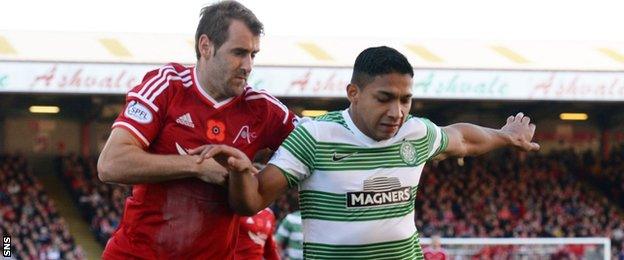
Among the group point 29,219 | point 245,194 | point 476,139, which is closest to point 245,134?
point 245,194

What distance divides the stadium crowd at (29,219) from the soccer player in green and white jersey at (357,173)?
16.1 metres

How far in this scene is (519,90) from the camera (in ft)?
77.9

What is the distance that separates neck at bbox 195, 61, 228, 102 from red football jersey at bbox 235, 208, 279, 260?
4.70 ft

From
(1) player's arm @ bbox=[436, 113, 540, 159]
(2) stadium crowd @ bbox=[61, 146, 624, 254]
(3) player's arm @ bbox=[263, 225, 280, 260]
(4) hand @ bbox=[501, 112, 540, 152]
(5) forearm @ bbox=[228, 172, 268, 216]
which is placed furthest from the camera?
(2) stadium crowd @ bbox=[61, 146, 624, 254]

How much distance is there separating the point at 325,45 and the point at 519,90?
4.81 meters

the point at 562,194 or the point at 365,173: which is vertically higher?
the point at 365,173

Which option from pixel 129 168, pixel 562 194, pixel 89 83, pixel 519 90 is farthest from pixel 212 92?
pixel 562 194

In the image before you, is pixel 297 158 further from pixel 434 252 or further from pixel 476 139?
pixel 434 252

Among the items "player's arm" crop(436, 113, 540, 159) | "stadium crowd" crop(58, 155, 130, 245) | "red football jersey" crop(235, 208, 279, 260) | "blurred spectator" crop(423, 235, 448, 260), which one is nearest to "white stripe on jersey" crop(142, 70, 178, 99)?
"player's arm" crop(436, 113, 540, 159)

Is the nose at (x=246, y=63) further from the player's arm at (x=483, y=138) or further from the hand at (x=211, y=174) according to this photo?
the player's arm at (x=483, y=138)

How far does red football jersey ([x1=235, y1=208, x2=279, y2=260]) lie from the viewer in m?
6.71

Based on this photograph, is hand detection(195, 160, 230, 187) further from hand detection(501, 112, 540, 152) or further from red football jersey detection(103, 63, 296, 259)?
hand detection(501, 112, 540, 152)

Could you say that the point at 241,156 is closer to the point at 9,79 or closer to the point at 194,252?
the point at 194,252

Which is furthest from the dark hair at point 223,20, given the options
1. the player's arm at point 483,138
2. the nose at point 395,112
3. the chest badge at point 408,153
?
the player's arm at point 483,138
